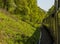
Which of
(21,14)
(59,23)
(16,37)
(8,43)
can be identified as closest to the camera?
(59,23)

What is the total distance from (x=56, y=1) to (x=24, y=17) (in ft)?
46.1

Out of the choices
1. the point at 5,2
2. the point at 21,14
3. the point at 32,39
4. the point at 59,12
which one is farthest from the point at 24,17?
the point at 59,12

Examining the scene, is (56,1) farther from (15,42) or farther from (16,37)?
(16,37)

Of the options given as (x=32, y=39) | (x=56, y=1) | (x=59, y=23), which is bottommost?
(x=32, y=39)

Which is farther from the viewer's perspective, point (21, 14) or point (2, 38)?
point (21, 14)

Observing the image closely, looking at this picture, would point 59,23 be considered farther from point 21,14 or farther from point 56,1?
point 21,14

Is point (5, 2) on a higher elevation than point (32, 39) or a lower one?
higher

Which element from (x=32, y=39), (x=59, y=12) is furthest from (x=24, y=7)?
(x=59, y=12)

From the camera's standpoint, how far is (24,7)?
790 inches

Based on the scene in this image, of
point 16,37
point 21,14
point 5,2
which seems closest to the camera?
point 16,37

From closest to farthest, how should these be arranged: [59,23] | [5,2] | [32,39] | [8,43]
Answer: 1. [59,23]
2. [8,43]
3. [32,39]
4. [5,2]

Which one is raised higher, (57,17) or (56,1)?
(56,1)

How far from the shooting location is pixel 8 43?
367 inches

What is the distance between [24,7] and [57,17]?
14219mm
